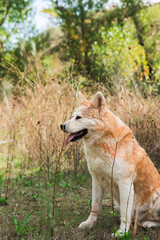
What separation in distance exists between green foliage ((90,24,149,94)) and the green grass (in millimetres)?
2155

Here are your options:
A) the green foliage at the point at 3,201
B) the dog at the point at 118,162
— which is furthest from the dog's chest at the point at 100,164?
the green foliage at the point at 3,201

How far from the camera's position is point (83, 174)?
503cm

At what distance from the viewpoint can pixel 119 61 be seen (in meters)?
7.86

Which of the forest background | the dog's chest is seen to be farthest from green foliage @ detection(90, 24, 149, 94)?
the dog's chest

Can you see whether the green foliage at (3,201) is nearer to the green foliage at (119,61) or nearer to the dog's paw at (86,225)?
the dog's paw at (86,225)

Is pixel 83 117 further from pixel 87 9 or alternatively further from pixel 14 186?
pixel 87 9

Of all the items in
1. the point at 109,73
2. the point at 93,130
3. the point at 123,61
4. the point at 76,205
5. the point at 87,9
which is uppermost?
the point at 87,9

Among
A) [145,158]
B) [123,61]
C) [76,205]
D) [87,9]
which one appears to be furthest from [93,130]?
[87,9]

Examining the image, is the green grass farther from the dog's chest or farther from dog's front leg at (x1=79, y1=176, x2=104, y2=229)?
the dog's chest

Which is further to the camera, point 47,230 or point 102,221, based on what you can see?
point 102,221

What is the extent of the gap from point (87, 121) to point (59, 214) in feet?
4.18

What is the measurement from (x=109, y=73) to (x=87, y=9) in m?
7.80

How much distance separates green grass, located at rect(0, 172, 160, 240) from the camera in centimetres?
255

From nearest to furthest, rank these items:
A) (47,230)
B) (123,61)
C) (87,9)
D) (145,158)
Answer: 1. (47,230)
2. (145,158)
3. (123,61)
4. (87,9)
